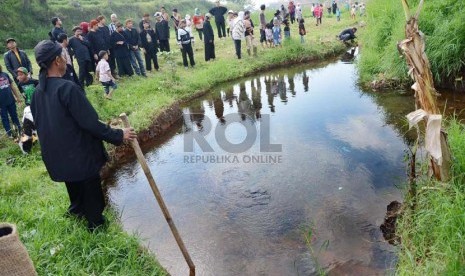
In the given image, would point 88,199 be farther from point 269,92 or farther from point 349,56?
point 349,56

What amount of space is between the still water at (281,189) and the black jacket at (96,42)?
3.99 meters

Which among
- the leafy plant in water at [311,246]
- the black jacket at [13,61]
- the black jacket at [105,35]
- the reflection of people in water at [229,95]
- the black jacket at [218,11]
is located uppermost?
the black jacket at [218,11]

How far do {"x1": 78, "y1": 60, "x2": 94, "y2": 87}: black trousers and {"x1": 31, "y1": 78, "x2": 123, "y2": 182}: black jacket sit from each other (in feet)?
24.6

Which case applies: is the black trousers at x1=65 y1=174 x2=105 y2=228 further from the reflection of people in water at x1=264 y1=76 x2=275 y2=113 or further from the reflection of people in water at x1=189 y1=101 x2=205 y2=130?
the reflection of people in water at x1=264 y1=76 x2=275 y2=113

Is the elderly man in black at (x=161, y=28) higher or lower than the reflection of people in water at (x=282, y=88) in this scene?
higher

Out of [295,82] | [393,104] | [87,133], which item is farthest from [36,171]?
[295,82]

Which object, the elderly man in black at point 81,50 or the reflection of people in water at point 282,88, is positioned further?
the reflection of people in water at point 282,88

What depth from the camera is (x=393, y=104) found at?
28.9 feet

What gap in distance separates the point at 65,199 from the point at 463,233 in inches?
185

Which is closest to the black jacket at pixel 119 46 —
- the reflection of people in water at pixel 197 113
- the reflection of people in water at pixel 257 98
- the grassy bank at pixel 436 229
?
the reflection of people in water at pixel 197 113

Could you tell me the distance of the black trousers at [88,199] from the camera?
384 cm

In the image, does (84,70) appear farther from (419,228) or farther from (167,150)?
(419,228)

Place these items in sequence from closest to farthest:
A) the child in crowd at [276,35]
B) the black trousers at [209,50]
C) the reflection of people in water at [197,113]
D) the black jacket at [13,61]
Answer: the black jacket at [13,61] < the reflection of people in water at [197,113] < the black trousers at [209,50] < the child in crowd at [276,35]

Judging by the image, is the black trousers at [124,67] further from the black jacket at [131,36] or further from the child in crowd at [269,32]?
the child in crowd at [269,32]
